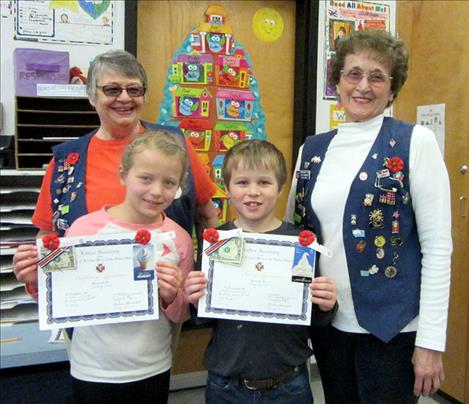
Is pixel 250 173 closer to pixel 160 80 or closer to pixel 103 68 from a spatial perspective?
pixel 103 68

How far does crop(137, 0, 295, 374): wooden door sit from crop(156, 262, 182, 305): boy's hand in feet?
5.32

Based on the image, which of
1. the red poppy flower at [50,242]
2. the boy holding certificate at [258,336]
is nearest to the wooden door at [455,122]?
the boy holding certificate at [258,336]

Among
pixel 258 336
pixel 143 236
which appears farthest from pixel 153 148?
pixel 258 336

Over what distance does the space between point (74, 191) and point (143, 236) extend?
15.4 inches

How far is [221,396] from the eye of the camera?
4.40 ft

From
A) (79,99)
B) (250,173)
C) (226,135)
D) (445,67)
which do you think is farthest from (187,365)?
(445,67)

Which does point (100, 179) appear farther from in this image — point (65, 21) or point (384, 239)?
point (65, 21)

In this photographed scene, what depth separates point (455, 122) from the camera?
8.46 feet

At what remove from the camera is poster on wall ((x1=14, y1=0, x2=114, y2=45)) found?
2361 mm

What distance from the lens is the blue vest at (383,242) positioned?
132 cm

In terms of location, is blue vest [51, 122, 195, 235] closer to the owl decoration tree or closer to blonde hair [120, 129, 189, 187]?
blonde hair [120, 129, 189, 187]

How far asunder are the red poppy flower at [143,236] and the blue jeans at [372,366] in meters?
0.61

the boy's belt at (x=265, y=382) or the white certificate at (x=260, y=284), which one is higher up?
the white certificate at (x=260, y=284)

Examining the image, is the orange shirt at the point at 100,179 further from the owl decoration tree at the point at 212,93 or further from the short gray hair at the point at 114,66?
the owl decoration tree at the point at 212,93
